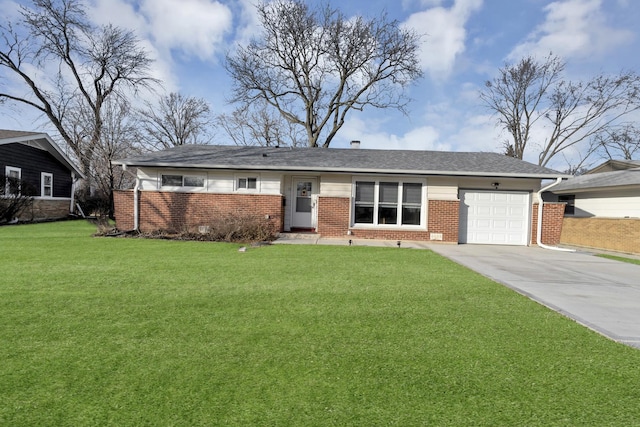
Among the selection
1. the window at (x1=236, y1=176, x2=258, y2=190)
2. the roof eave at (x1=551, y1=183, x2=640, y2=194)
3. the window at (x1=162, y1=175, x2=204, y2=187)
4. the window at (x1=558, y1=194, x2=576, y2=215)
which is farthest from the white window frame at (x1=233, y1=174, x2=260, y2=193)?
the window at (x1=558, y1=194, x2=576, y2=215)

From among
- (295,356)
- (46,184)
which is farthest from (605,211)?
(46,184)

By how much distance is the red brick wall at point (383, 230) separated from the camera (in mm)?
12773

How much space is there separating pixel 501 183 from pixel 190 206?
12.0 m

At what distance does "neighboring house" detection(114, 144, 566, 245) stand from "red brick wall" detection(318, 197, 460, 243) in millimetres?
38

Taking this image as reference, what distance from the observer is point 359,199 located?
1308 cm

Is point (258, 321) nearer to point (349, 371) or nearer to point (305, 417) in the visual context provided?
point (349, 371)

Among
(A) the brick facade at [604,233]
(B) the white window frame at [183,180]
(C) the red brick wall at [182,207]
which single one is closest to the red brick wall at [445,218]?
(A) the brick facade at [604,233]

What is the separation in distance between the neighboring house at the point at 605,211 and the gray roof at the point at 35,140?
88.9 feet

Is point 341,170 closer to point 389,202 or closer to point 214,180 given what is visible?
point 389,202

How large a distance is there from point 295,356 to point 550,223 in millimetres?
13183

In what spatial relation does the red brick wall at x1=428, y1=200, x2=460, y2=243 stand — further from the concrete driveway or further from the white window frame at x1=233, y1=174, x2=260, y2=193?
the white window frame at x1=233, y1=174, x2=260, y2=193

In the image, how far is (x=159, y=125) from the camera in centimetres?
3216

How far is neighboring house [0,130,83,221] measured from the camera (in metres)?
17.8

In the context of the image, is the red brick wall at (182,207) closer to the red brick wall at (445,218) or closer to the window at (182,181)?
the window at (182,181)
